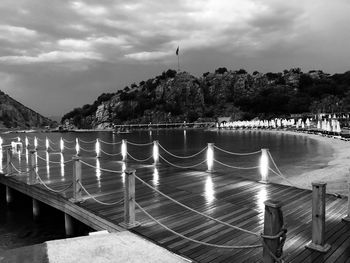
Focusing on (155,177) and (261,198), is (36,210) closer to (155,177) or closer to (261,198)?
(155,177)

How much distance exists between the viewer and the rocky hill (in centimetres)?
12326

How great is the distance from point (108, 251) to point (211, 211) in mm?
3183

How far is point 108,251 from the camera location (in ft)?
18.6

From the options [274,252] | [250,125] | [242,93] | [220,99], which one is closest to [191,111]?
[220,99]

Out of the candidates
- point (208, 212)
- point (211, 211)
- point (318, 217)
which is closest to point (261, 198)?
point (211, 211)

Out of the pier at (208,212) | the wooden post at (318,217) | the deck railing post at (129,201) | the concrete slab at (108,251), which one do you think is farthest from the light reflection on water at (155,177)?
the wooden post at (318,217)

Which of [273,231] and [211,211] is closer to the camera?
[273,231]

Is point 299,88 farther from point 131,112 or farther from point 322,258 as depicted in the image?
point 322,258

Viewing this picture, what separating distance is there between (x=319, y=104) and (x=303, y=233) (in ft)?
393

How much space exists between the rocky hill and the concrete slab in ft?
386

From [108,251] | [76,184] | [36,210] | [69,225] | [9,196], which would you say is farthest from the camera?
[9,196]

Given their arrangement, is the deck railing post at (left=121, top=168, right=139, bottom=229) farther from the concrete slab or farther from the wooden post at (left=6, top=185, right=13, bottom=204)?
the wooden post at (left=6, top=185, right=13, bottom=204)

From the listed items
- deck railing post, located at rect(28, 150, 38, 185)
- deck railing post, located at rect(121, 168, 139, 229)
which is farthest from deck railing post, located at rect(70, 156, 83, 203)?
Answer: deck railing post, located at rect(28, 150, 38, 185)

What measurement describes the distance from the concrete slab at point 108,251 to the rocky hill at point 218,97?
117709 mm
